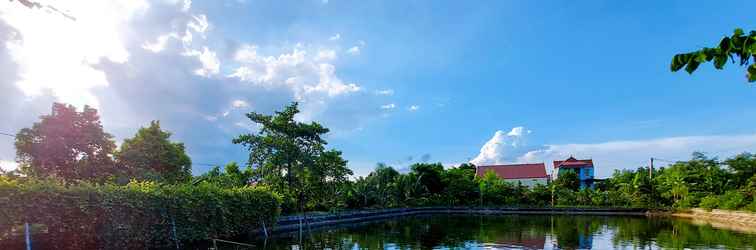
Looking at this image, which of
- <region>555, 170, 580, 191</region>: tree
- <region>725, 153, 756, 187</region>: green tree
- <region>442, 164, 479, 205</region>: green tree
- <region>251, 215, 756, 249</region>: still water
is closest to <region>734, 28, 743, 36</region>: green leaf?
<region>251, 215, 756, 249</region>: still water

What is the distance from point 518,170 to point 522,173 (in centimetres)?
93

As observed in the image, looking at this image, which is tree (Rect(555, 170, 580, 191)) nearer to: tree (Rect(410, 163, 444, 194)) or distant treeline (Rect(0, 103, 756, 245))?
distant treeline (Rect(0, 103, 756, 245))

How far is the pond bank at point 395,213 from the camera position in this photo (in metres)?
28.0

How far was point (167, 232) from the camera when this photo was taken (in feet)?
56.9

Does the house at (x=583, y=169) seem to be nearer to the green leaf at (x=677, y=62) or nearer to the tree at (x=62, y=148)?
the tree at (x=62, y=148)

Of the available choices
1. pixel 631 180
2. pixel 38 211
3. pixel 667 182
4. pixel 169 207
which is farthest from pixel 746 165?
pixel 38 211

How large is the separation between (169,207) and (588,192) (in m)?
41.1

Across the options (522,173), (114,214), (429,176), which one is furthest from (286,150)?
(522,173)

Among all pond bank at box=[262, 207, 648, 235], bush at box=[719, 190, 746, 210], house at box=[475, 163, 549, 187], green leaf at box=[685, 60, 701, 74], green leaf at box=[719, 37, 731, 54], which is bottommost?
pond bank at box=[262, 207, 648, 235]

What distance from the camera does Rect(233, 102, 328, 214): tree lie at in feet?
92.7

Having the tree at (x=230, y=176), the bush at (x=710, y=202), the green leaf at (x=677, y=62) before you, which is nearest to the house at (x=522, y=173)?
the bush at (x=710, y=202)

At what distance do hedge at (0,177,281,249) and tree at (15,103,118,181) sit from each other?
9767 millimetres

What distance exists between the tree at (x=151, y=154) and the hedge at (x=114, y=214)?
7689 mm

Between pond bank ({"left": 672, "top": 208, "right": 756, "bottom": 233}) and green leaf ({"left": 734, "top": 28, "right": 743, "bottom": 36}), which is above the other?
green leaf ({"left": 734, "top": 28, "right": 743, "bottom": 36})
